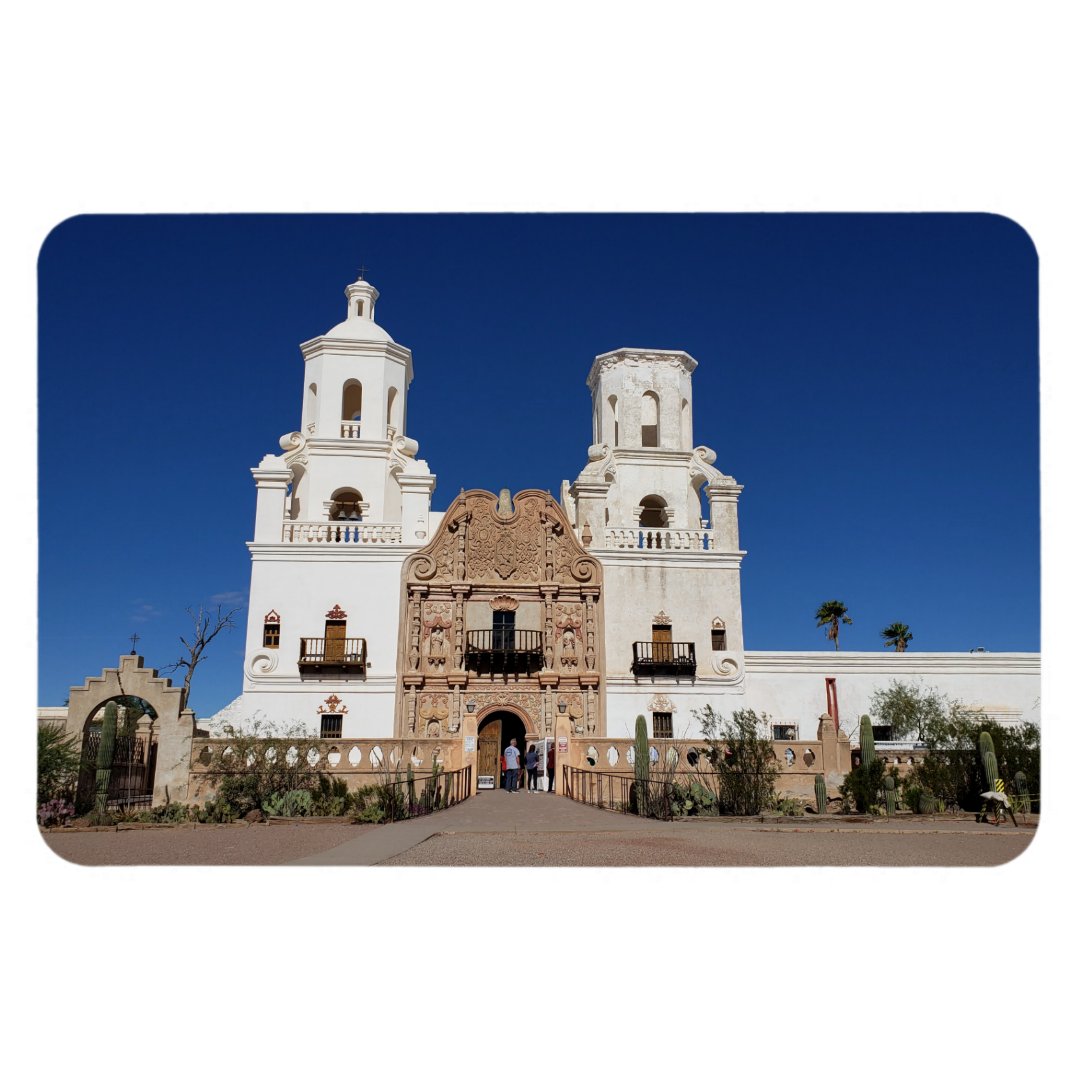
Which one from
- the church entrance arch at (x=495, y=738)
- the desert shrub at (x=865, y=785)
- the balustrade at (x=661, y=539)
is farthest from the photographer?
the balustrade at (x=661, y=539)

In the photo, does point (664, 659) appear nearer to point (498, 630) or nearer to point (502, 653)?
point (502, 653)

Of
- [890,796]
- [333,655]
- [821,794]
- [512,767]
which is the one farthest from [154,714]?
[890,796]

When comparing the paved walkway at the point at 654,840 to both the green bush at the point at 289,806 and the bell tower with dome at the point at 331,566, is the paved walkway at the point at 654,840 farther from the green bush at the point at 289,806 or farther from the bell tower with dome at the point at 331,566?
the bell tower with dome at the point at 331,566

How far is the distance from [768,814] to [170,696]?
367 inches

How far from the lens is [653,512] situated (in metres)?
24.2

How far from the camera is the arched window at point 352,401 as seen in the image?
23.9 metres

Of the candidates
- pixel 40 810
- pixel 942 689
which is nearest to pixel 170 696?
pixel 40 810

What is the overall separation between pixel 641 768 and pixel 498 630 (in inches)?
265

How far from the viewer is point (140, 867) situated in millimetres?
9547

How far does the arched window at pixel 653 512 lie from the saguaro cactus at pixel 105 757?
13397mm

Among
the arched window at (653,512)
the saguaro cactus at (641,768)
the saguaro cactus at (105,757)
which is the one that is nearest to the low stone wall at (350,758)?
the saguaro cactus at (105,757)

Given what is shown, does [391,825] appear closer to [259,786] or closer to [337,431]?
[259,786]

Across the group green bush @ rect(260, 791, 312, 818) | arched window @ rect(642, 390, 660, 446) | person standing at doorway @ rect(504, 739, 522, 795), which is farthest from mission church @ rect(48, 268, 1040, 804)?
green bush @ rect(260, 791, 312, 818)

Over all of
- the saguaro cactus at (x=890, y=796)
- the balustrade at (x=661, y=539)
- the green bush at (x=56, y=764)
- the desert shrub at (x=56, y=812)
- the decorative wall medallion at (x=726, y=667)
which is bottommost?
the saguaro cactus at (x=890, y=796)
